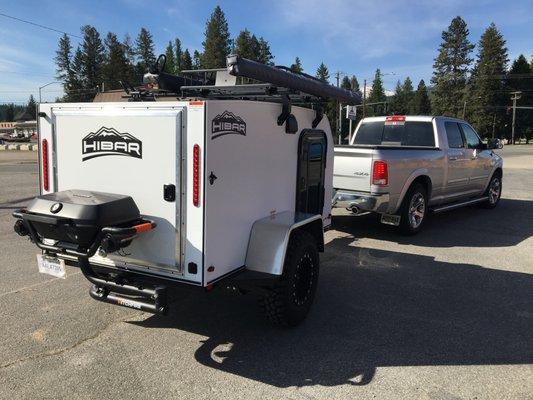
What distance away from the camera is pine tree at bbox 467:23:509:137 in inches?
3428

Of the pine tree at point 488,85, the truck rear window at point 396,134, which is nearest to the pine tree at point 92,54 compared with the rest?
the pine tree at point 488,85

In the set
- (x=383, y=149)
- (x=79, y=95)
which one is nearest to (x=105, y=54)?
(x=79, y=95)

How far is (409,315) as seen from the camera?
473 cm

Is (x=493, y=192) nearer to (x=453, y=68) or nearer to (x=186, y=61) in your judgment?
(x=453, y=68)

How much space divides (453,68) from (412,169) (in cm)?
9199

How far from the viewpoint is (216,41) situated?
9638 centimetres

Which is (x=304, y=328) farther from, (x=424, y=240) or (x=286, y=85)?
(x=424, y=240)

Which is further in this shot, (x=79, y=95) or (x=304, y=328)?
(x=79, y=95)

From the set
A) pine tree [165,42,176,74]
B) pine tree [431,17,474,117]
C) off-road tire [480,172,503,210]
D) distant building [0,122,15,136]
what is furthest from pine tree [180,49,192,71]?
off-road tire [480,172,503,210]

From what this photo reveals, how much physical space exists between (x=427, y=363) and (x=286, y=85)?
267 cm

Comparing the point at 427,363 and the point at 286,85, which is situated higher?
the point at 286,85

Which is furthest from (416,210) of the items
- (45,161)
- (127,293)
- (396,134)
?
(45,161)

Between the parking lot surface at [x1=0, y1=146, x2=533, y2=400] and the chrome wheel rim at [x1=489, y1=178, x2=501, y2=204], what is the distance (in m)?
5.21

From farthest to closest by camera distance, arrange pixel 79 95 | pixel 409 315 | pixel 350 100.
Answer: pixel 79 95 < pixel 350 100 < pixel 409 315
